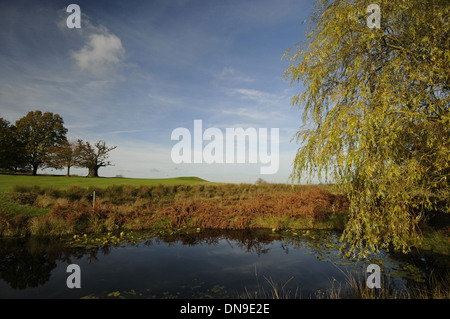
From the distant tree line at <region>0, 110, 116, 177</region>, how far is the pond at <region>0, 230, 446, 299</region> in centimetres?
3756

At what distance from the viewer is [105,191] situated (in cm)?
2186

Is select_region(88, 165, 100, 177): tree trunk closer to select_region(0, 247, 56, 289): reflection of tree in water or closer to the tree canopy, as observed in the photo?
the tree canopy

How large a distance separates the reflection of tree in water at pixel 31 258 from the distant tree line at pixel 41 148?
37.5 metres

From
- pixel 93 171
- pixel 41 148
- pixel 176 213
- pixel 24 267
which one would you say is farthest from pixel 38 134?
pixel 24 267

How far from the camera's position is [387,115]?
646cm

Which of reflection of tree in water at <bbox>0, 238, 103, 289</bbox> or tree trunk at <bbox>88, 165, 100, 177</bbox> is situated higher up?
tree trunk at <bbox>88, 165, 100, 177</bbox>

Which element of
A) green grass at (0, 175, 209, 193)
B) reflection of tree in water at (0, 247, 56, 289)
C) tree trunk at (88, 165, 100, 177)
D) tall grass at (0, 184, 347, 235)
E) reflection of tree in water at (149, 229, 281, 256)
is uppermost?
tree trunk at (88, 165, 100, 177)

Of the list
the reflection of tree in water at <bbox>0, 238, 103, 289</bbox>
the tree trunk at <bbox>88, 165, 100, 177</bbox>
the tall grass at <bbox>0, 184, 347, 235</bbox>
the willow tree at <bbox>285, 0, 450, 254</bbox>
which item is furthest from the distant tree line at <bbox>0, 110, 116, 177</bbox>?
the willow tree at <bbox>285, 0, 450, 254</bbox>

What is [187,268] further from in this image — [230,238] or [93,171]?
[93,171]

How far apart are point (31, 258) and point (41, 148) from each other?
44.6 metres

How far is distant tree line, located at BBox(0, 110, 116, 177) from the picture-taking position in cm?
4166

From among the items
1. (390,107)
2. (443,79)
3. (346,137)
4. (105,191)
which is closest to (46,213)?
(105,191)

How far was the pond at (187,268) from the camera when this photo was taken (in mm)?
7691

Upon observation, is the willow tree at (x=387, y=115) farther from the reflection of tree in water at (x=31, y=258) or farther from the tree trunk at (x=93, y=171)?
the tree trunk at (x=93, y=171)
